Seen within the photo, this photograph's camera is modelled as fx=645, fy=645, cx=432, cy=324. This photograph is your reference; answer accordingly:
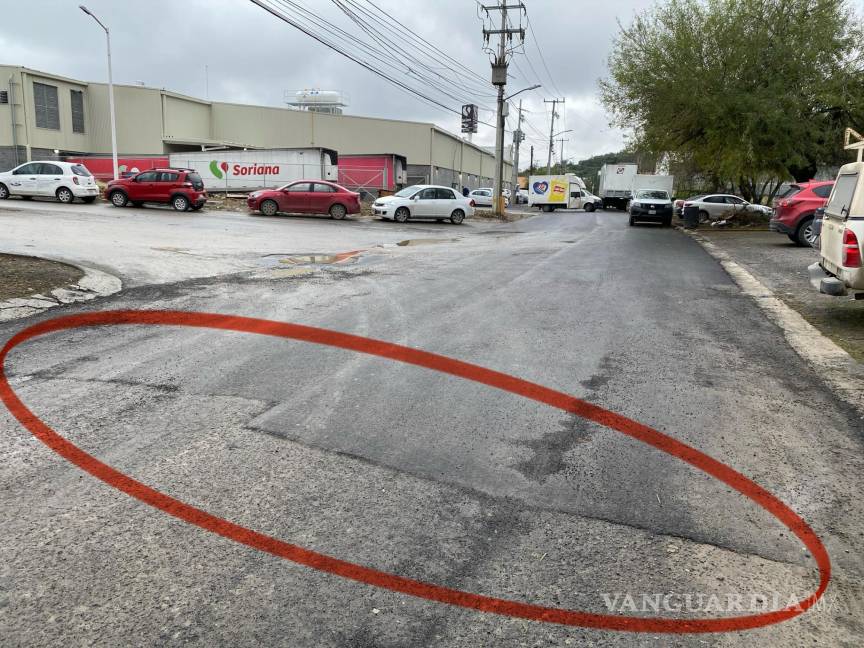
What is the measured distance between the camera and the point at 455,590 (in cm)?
265

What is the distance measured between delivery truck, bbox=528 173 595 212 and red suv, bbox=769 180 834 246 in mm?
34972

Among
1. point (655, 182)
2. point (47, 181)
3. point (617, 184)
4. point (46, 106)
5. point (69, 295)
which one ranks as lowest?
point (69, 295)

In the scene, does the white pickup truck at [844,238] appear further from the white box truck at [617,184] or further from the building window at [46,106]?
the building window at [46,106]

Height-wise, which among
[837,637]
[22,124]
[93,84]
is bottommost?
[837,637]

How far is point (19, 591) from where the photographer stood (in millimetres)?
2561

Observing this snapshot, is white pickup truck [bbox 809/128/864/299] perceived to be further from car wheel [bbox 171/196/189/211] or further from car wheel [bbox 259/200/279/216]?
car wheel [bbox 171/196/189/211]

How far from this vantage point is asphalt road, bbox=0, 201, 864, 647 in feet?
8.22

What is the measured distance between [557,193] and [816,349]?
4838 cm

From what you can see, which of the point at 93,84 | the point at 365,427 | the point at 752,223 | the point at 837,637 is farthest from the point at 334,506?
the point at 93,84

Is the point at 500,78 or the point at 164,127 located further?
the point at 164,127

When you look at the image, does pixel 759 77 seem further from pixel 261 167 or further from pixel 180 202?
pixel 261 167

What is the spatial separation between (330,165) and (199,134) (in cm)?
2674

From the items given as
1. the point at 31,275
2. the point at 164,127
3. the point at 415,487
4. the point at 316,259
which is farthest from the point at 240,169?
the point at 415,487

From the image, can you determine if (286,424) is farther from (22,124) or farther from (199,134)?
(199,134)
